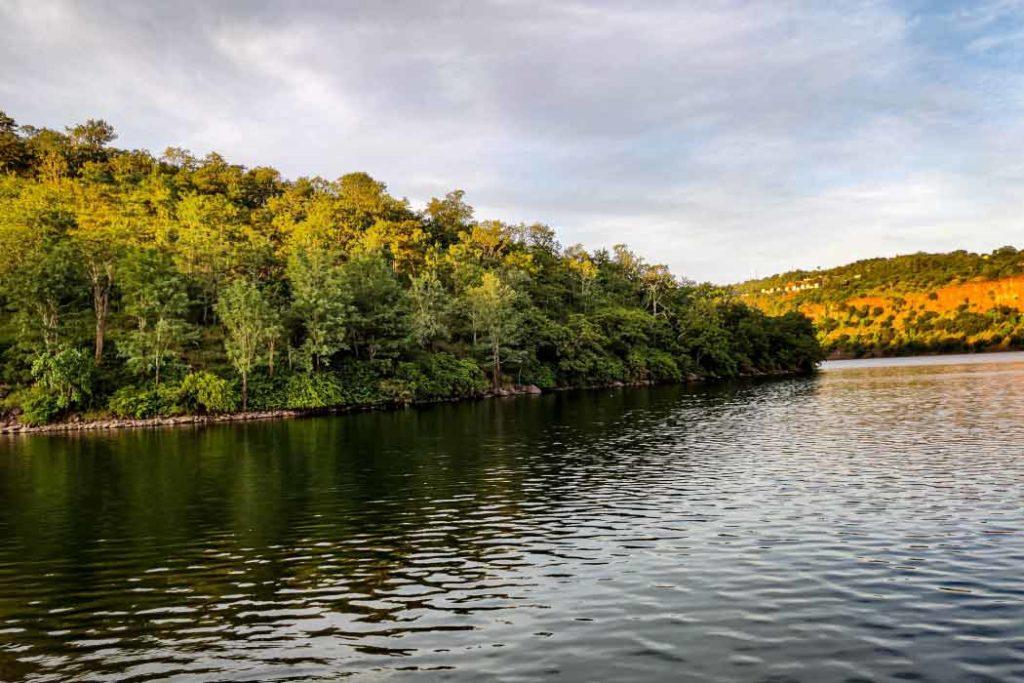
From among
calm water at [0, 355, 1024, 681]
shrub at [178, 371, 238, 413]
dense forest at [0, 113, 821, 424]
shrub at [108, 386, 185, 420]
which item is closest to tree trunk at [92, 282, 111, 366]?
dense forest at [0, 113, 821, 424]

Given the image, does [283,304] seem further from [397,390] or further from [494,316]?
[494,316]

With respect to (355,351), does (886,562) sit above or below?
below

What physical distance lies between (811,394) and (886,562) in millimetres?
66169

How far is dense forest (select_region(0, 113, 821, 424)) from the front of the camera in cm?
6844

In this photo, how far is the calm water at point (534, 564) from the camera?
11.7m

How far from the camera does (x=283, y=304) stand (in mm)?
85688

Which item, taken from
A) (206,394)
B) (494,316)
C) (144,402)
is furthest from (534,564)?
(494,316)

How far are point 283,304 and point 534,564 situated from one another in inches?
2997

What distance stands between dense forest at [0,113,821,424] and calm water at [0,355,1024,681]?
33341 millimetres

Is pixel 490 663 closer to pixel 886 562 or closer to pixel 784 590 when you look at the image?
pixel 784 590

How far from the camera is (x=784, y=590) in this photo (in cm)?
1452

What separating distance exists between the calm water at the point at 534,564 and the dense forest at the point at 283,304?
3334 cm

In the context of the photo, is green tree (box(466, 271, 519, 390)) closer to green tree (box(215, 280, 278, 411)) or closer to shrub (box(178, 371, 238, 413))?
green tree (box(215, 280, 278, 411))

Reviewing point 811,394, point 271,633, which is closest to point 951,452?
point 271,633
